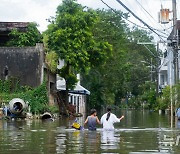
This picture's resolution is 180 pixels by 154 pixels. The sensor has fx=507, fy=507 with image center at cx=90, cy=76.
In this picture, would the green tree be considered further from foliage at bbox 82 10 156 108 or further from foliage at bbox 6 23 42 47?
foliage at bbox 82 10 156 108

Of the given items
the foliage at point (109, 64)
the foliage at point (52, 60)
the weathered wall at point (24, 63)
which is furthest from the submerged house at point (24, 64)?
the foliage at point (109, 64)

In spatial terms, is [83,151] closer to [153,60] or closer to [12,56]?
[12,56]

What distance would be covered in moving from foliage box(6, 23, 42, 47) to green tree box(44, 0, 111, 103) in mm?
2387

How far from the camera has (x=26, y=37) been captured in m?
50.3

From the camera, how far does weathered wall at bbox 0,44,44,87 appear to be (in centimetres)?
4662

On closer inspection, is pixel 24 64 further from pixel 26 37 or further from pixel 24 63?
pixel 26 37

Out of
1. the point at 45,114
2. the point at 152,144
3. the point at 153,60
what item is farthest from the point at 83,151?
the point at 153,60

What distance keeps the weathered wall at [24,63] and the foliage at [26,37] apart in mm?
3387

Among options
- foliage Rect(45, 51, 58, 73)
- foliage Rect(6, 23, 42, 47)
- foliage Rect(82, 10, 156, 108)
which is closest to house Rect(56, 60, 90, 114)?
foliage Rect(82, 10, 156, 108)

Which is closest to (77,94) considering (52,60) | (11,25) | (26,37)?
(11,25)

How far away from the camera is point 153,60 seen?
107688 mm

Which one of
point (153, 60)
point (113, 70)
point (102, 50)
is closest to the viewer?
point (102, 50)

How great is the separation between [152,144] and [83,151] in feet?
10.8

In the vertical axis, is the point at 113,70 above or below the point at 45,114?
above
